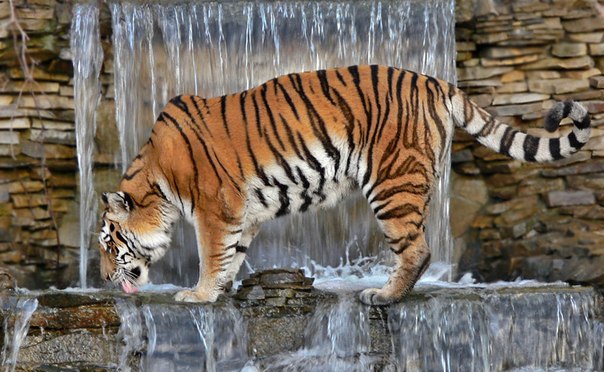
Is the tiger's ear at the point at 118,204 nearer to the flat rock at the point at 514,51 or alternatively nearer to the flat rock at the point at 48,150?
the flat rock at the point at 48,150

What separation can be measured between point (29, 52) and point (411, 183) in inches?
127

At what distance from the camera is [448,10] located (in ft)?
28.2

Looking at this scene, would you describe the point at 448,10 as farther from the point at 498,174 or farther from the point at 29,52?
the point at 29,52

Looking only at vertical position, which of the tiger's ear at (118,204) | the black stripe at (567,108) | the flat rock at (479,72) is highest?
the flat rock at (479,72)

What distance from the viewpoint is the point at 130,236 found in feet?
23.3

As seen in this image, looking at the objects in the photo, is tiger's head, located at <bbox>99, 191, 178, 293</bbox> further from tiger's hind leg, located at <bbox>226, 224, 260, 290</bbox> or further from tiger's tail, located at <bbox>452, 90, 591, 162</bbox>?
tiger's tail, located at <bbox>452, 90, 591, 162</bbox>

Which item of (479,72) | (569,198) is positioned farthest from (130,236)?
(569,198)

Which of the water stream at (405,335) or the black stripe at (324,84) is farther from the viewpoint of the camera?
→ the black stripe at (324,84)

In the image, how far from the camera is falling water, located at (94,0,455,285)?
336 inches

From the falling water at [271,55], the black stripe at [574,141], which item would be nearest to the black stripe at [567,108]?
the black stripe at [574,141]

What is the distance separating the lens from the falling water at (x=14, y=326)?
6.48m

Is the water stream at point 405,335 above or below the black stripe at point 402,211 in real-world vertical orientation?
below

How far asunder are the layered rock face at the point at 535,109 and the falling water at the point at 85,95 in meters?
2.62

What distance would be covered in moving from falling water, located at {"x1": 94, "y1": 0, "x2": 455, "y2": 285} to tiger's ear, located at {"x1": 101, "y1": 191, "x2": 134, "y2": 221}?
4.96 feet
